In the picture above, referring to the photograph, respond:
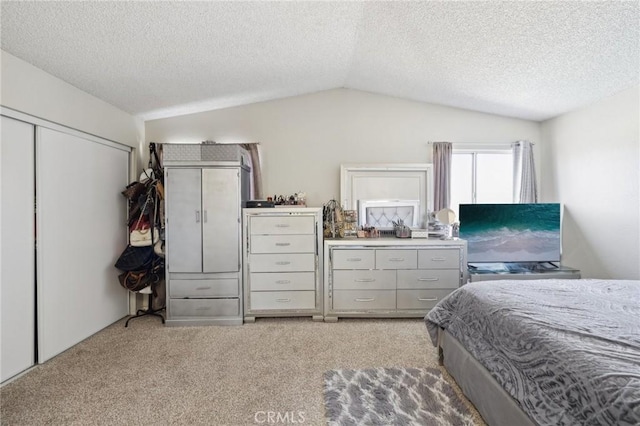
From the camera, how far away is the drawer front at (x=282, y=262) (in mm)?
3051

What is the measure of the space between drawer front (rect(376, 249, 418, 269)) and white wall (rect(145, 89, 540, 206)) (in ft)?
3.29

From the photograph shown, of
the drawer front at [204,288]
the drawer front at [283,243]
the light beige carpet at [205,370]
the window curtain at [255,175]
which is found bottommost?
the light beige carpet at [205,370]

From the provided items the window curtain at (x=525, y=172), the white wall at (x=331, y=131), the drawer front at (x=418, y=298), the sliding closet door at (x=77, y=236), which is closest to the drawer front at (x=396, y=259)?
the drawer front at (x=418, y=298)

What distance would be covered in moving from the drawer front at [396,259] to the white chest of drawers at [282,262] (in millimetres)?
661

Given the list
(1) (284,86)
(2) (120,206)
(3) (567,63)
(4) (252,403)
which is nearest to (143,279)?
(2) (120,206)

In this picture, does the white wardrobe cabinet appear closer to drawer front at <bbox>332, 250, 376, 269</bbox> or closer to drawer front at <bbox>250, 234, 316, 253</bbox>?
drawer front at <bbox>250, 234, 316, 253</bbox>

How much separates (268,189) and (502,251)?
2.94m

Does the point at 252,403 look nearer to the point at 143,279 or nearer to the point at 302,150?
the point at 143,279

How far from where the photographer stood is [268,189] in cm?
356

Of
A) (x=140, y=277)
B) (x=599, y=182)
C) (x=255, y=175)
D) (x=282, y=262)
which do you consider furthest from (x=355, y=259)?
(x=599, y=182)

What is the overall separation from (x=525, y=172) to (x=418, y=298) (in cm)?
215

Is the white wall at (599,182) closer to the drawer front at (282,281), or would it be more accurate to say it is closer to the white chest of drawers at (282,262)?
the white chest of drawers at (282,262)

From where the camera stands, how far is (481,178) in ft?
12.1

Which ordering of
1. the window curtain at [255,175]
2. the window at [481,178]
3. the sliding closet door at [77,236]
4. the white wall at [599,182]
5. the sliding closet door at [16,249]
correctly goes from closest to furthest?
the sliding closet door at [16,249]
the sliding closet door at [77,236]
the white wall at [599,182]
the window curtain at [255,175]
the window at [481,178]
